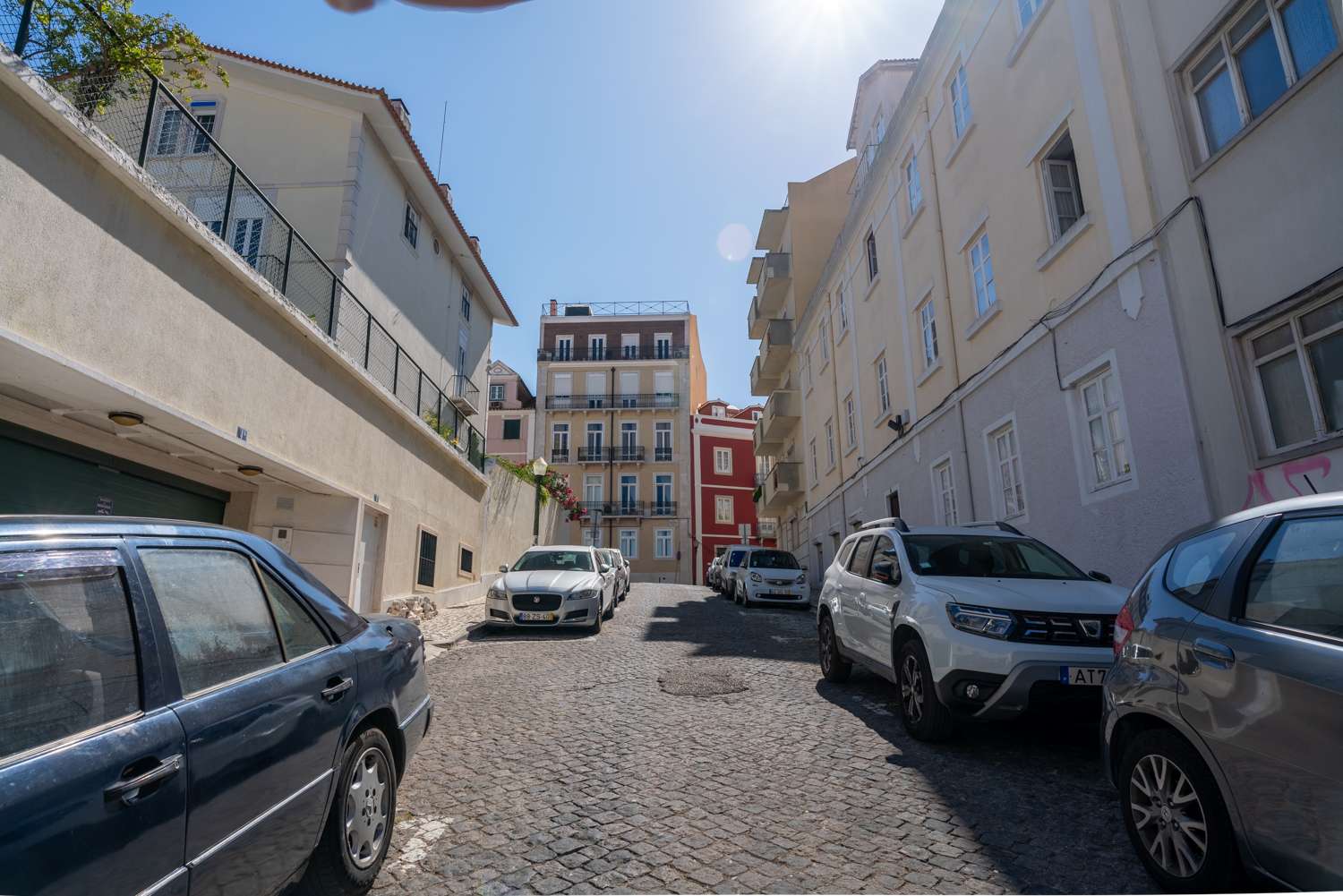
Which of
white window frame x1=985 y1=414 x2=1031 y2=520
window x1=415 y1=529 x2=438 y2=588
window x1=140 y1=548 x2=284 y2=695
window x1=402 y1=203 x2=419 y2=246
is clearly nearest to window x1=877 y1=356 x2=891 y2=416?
white window frame x1=985 y1=414 x2=1031 y2=520

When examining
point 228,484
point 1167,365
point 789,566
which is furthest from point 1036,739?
point 789,566

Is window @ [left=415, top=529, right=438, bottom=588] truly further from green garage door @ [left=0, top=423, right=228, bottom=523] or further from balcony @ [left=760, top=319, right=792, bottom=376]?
balcony @ [left=760, top=319, right=792, bottom=376]

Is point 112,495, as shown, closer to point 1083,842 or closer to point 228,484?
point 228,484

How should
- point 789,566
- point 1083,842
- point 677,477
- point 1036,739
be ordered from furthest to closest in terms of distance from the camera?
point 677,477 < point 789,566 < point 1036,739 < point 1083,842

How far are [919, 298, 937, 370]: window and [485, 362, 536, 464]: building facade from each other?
115ft

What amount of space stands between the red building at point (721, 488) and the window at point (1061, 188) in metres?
35.4

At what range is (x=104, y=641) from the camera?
6.71ft

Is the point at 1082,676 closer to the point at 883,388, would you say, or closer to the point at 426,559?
the point at 426,559

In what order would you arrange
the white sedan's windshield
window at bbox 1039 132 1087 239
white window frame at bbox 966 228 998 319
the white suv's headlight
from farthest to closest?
the white sedan's windshield < white window frame at bbox 966 228 998 319 < window at bbox 1039 132 1087 239 < the white suv's headlight

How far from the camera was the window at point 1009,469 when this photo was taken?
11.3m

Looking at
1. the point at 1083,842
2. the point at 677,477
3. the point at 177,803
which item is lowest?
the point at 1083,842

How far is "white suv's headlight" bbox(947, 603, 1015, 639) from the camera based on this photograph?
4.88 meters

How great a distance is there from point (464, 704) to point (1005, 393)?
9237mm

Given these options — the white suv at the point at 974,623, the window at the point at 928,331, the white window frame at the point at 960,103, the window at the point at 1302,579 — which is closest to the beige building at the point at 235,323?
the white suv at the point at 974,623
